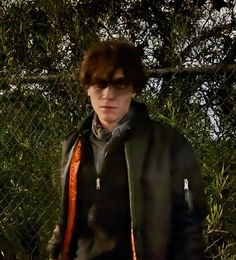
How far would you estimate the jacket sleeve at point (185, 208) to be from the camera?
2.13 meters

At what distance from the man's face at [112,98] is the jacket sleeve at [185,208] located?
23 centimetres

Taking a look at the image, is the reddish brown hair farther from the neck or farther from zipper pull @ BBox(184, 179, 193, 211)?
zipper pull @ BBox(184, 179, 193, 211)

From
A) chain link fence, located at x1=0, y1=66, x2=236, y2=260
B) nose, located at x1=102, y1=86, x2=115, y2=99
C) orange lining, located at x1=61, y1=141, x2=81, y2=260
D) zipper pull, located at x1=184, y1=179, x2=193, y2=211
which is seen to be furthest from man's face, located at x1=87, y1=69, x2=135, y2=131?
chain link fence, located at x1=0, y1=66, x2=236, y2=260

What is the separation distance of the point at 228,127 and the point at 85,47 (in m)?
1.07

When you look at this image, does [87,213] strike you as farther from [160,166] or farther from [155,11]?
[155,11]

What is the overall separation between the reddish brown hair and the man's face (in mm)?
18

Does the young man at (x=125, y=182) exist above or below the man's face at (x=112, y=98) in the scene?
below

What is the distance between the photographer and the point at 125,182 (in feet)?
7.19

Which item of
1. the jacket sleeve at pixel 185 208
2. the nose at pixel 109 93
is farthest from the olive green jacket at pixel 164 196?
the nose at pixel 109 93

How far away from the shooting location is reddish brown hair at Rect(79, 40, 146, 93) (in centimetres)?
224

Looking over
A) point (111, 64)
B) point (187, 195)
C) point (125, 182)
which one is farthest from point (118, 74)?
point (187, 195)

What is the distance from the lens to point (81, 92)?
412cm

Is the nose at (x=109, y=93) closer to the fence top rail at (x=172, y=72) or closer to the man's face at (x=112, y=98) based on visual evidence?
the man's face at (x=112, y=98)

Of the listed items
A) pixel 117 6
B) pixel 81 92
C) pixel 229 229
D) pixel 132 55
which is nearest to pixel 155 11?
pixel 117 6
